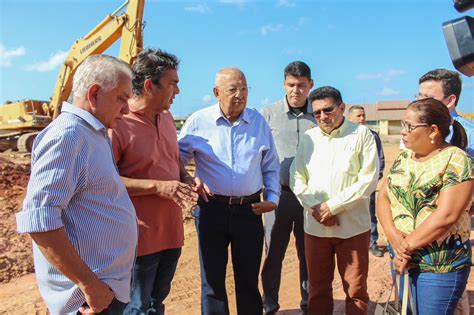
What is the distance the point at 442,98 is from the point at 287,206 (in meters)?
1.60

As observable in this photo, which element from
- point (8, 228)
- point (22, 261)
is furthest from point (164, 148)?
point (8, 228)

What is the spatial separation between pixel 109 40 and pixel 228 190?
10.8 metres

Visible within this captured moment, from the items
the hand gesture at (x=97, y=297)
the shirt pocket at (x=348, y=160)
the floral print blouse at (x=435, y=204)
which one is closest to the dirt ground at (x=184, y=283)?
the shirt pocket at (x=348, y=160)

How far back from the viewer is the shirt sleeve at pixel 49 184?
1.58 m

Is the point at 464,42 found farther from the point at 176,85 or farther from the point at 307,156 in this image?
the point at 307,156

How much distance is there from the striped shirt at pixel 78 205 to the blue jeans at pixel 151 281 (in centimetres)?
54

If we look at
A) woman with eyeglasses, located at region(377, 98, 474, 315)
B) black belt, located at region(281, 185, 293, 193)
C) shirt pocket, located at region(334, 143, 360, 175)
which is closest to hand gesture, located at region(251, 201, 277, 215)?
shirt pocket, located at region(334, 143, 360, 175)

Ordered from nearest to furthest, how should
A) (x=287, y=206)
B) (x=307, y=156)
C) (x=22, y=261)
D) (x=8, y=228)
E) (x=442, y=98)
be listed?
(x=442, y=98) → (x=307, y=156) → (x=287, y=206) → (x=22, y=261) → (x=8, y=228)

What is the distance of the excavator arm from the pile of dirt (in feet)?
13.5

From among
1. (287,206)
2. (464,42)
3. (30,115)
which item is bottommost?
(287,206)

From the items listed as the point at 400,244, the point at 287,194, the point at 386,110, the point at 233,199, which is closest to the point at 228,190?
the point at 233,199

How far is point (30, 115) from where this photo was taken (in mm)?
15633

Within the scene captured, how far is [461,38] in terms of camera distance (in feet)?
5.12

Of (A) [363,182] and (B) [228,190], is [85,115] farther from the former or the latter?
(A) [363,182]
